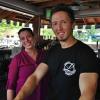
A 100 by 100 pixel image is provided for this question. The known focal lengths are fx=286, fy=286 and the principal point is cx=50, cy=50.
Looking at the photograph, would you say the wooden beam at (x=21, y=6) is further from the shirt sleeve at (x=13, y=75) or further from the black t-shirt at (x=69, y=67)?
the black t-shirt at (x=69, y=67)

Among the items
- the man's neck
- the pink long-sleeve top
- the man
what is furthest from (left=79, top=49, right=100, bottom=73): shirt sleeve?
the pink long-sleeve top

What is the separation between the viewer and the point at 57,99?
1872 mm

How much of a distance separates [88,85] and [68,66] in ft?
0.60

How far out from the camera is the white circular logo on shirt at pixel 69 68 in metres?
1.75

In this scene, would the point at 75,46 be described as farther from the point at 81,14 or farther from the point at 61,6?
the point at 81,14

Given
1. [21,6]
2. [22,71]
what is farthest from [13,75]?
[21,6]

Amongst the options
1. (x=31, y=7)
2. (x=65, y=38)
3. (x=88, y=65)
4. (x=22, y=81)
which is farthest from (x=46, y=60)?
(x=31, y=7)

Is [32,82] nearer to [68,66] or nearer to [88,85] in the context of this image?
[68,66]

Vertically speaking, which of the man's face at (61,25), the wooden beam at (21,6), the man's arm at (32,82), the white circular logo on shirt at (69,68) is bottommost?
the man's arm at (32,82)

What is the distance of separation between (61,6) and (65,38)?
21 centimetres

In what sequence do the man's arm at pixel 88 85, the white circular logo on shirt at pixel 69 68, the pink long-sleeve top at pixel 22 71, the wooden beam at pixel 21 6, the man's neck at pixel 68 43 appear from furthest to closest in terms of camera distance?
1. the wooden beam at pixel 21 6
2. the pink long-sleeve top at pixel 22 71
3. the man's neck at pixel 68 43
4. the white circular logo on shirt at pixel 69 68
5. the man's arm at pixel 88 85

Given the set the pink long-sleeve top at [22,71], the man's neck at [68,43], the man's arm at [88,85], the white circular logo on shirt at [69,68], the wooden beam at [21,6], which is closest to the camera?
the man's arm at [88,85]

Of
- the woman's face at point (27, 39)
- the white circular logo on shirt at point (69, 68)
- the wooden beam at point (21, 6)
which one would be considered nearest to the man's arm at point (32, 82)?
the white circular logo on shirt at point (69, 68)

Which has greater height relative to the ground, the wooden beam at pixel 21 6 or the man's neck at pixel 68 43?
the wooden beam at pixel 21 6
